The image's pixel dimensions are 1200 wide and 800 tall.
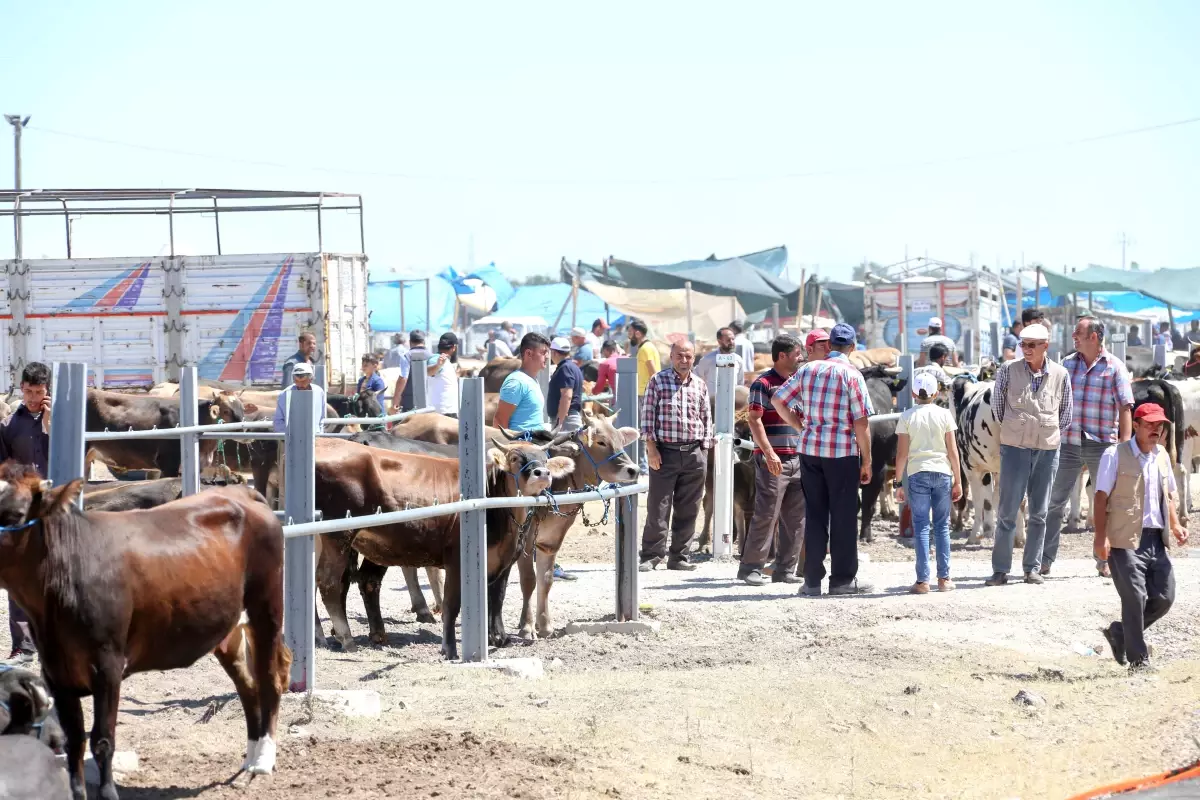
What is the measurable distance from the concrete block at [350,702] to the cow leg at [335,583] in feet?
7.84

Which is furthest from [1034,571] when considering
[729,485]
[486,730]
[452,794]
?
[452,794]

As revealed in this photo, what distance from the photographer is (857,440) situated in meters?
11.4

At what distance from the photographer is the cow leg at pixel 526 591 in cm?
1038

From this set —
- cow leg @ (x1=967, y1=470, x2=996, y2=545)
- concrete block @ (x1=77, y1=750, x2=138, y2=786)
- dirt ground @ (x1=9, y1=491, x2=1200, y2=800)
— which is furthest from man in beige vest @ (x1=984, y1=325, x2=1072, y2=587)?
concrete block @ (x1=77, y1=750, x2=138, y2=786)

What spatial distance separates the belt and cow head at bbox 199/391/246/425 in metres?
5.02

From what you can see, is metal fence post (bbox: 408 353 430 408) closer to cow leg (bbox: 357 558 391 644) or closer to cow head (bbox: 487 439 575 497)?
cow head (bbox: 487 439 575 497)

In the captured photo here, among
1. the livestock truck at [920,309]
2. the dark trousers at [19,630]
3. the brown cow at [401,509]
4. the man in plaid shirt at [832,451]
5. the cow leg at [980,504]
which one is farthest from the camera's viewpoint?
the livestock truck at [920,309]

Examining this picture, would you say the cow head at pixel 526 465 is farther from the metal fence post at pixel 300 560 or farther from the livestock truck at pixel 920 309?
the livestock truck at pixel 920 309

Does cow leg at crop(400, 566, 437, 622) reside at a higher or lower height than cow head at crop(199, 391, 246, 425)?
lower

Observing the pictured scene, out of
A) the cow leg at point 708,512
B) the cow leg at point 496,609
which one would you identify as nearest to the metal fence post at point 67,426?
the cow leg at point 496,609

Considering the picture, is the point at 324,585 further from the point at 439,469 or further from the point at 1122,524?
the point at 1122,524

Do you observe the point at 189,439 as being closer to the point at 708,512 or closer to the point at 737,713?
the point at 737,713

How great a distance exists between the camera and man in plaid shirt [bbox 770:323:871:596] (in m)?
11.4

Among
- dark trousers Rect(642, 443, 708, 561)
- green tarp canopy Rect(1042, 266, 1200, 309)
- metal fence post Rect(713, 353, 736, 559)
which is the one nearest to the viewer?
dark trousers Rect(642, 443, 708, 561)
